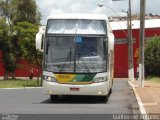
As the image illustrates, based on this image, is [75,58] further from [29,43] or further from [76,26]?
[29,43]

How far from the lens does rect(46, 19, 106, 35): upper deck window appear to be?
22.3 m

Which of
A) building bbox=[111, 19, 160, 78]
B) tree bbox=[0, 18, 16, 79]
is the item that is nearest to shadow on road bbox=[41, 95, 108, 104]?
tree bbox=[0, 18, 16, 79]

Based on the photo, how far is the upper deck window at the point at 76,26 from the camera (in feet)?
73.2

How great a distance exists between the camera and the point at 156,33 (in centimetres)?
7362

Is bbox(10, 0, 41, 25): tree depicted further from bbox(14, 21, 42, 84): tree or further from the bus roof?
the bus roof

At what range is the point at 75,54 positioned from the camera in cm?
2200

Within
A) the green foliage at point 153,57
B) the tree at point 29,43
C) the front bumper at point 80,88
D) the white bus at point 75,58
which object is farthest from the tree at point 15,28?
the front bumper at point 80,88

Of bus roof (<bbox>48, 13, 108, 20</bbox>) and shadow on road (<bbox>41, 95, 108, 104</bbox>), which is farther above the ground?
bus roof (<bbox>48, 13, 108, 20</bbox>)

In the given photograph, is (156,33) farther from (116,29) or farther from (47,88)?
(47,88)

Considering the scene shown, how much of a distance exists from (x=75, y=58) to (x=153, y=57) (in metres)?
42.2

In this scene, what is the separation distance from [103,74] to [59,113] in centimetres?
494

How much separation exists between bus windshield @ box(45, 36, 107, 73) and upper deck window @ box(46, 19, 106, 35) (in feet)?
0.91

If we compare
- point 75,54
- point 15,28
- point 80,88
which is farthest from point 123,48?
point 80,88

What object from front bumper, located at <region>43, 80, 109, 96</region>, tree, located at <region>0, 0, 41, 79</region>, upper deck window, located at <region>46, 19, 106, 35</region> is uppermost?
tree, located at <region>0, 0, 41, 79</region>
